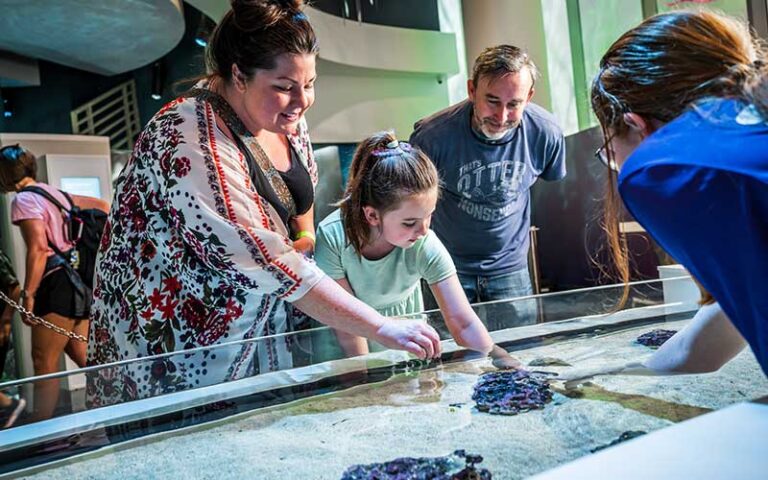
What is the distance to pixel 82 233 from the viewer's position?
3.09 m

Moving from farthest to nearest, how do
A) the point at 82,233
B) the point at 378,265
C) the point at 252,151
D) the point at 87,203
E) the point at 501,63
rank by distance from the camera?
the point at 87,203 < the point at 82,233 < the point at 501,63 < the point at 378,265 < the point at 252,151

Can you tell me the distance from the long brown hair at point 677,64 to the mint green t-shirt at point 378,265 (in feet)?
3.00

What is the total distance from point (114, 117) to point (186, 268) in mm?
6557

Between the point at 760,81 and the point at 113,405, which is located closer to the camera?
the point at 760,81

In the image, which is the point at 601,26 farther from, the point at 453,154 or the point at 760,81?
the point at 760,81

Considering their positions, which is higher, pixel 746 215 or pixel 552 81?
pixel 552 81

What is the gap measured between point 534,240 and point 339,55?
264 centimetres

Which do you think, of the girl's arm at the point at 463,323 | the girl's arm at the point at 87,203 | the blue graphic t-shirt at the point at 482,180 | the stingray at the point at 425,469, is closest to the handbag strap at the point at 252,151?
the girl's arm at the point at 463,323

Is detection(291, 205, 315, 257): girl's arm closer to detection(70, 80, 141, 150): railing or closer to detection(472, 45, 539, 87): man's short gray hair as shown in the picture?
detection(472, 45, 539, 87): man's short gray hair

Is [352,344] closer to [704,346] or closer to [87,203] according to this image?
[704,346]

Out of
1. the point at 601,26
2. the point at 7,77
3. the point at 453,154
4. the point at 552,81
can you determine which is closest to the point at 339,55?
the point at 552,81

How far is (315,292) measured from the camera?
111 cm

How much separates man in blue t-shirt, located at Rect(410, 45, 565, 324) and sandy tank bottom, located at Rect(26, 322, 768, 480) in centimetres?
114

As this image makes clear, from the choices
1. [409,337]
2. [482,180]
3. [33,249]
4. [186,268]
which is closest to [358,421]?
[409,337]
